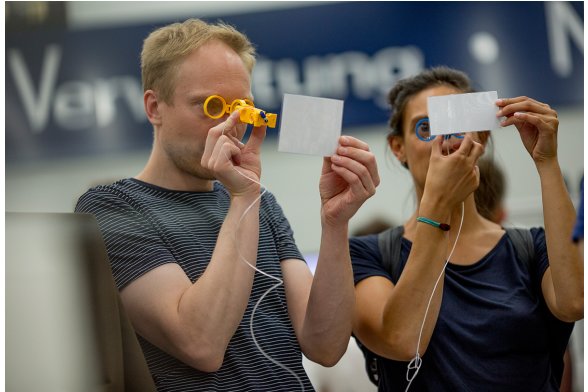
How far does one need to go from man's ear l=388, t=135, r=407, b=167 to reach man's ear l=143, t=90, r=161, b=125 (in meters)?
0.53

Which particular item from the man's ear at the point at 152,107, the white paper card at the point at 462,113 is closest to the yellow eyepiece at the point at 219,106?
the man's ear at the point at 152,107

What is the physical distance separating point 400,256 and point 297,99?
427 mm

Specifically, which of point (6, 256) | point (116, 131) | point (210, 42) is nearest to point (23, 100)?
point (116, 131)

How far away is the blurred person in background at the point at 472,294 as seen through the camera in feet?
4.63

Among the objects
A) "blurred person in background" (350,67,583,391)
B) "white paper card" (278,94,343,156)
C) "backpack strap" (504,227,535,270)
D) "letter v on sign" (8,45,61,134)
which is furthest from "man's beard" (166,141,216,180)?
"letter v on sign" (8,45,61,134)

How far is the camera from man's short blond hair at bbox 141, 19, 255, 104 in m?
1.40

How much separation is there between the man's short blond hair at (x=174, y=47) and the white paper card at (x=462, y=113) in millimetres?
362

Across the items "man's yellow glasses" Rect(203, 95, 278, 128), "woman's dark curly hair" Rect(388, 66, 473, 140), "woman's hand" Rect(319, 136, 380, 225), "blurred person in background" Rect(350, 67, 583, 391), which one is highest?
"woman's dark curly hair" Rect(388, 66, 473, 140)

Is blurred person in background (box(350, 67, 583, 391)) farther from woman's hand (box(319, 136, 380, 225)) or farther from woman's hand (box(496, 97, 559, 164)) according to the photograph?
woman's hand (box(319, 136, 380, 225))

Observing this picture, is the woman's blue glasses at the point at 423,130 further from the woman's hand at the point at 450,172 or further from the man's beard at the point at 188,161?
the man's beard at the point at 188,161

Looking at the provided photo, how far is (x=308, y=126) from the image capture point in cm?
133

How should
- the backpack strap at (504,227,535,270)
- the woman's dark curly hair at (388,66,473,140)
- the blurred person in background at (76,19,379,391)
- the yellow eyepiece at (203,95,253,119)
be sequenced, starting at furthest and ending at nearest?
the woman's dark curly hair at (388,66,473,140)
the backpack strap at (504,227,535,270)
the yellow eyepiece at (203,95,253,119)
the blurred person in background at (76,19,379,391)

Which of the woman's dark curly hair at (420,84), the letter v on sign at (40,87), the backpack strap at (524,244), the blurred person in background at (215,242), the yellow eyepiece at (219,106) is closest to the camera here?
the blurred person in background at (215,242)

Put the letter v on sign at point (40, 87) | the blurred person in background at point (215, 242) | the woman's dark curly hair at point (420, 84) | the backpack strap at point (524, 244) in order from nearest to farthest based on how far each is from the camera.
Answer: the blurred person in background at point (215, 242) < the backpack strap at point (524, 244) < the woman's dark curly hair at point (420, 84) < the letter v on sign at point (40, 87)
